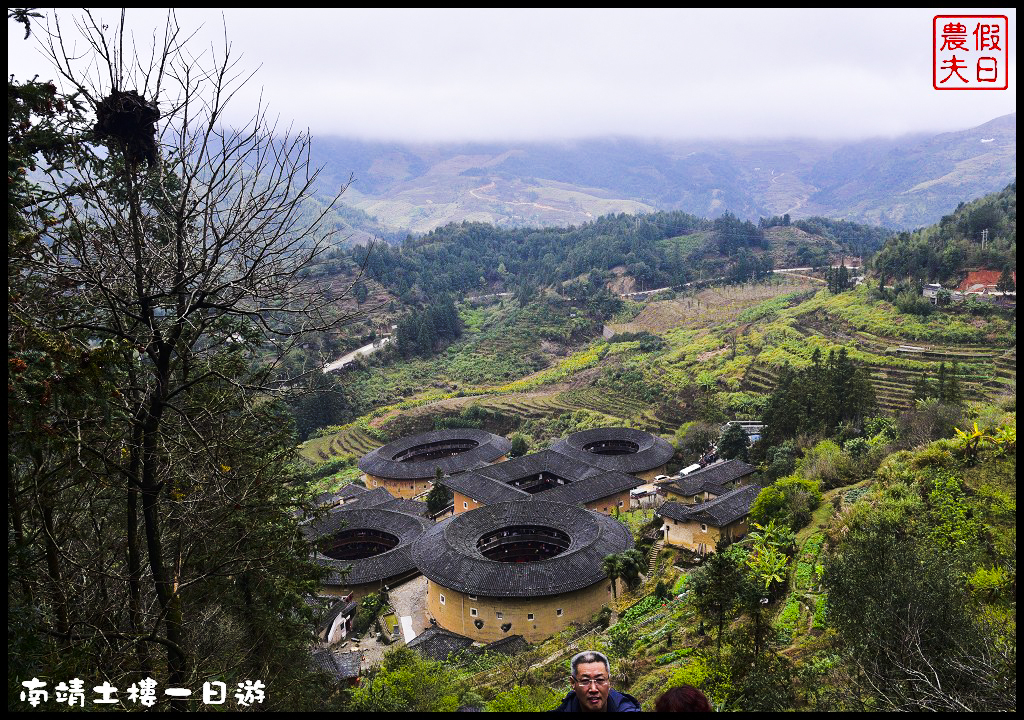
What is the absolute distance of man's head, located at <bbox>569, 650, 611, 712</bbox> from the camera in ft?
10.2

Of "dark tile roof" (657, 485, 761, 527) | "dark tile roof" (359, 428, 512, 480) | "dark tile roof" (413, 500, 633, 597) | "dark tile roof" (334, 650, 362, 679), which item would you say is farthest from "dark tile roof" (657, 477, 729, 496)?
"dark tile roof" (334, 650, 362, 679)

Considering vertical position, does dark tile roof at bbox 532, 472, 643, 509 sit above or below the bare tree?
below

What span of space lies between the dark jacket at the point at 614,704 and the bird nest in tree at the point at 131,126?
4.82 m

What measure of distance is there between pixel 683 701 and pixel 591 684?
1.47 ft

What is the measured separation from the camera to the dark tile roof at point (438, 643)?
51.2ft

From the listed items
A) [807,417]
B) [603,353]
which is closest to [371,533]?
[807,417]

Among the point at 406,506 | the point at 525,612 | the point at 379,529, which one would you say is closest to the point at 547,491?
the point at 406,506

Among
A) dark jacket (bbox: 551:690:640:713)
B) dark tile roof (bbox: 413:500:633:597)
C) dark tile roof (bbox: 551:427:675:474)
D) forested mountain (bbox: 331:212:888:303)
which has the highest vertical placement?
forested mountain (bbox: 331:212:888:303)

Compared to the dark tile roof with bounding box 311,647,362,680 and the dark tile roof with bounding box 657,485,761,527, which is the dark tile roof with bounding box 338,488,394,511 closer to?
the dark tile roof with bounding box 311,647,362,680

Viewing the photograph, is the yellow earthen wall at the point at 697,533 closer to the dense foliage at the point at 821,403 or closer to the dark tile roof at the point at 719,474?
the dark tile roof at the point at 719,474

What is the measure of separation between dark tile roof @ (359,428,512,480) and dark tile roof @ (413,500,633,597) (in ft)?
33.9

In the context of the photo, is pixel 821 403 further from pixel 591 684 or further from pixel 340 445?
pixel 340 445

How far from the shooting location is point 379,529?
22.8 m

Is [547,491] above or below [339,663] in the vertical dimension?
below
